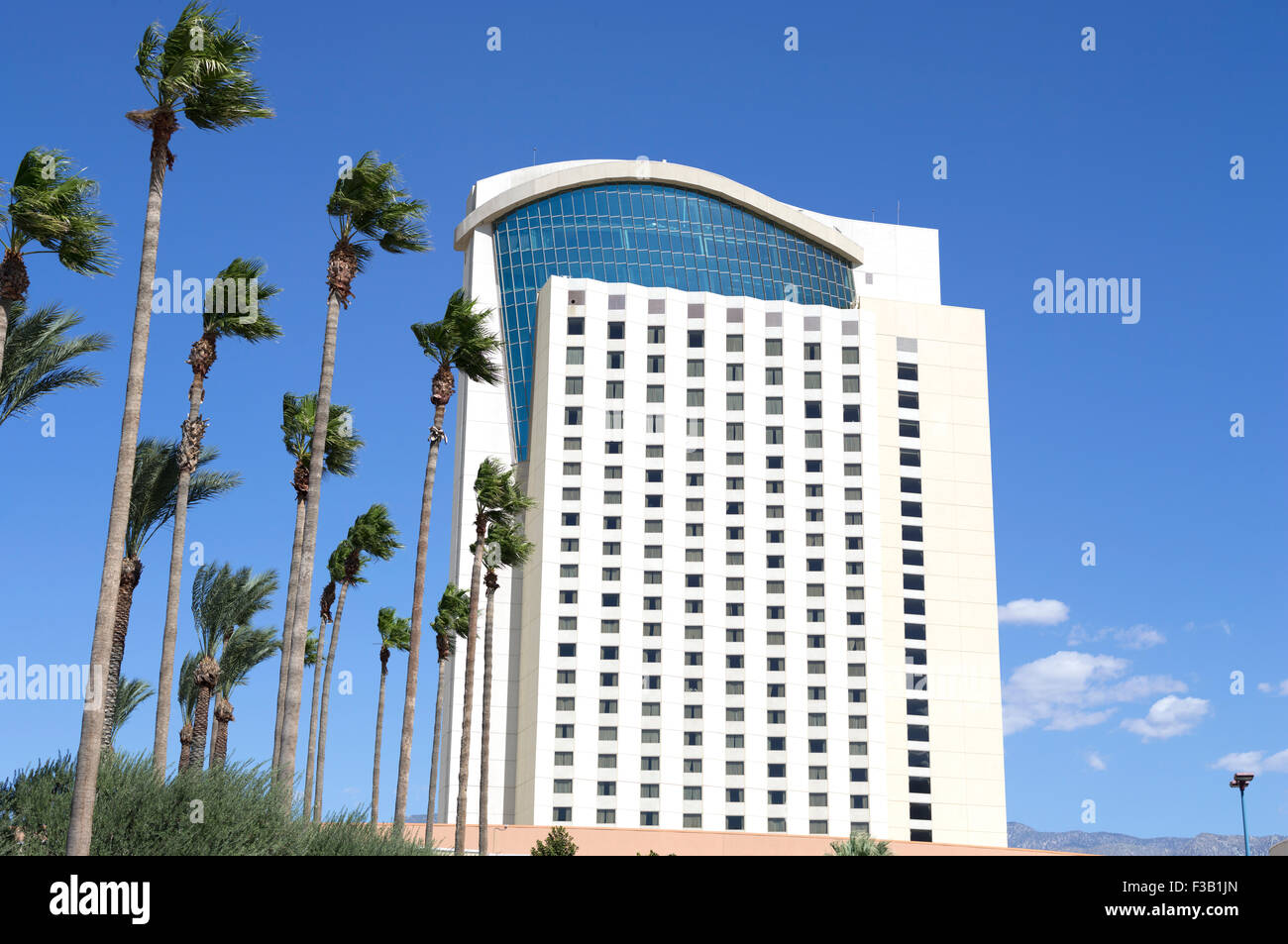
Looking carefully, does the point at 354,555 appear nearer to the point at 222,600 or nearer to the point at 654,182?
the point at 222,600

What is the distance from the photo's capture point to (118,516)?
26703mm

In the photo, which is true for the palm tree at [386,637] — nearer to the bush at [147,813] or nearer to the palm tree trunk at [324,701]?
the palm tree trunk at [324,701]

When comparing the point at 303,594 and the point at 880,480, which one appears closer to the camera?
the point at 303,594

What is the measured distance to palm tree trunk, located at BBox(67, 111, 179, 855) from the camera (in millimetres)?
22484

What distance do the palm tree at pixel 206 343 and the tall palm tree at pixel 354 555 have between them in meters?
20.7

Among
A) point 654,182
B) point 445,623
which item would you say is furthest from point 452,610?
point 654,182

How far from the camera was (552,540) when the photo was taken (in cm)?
10281

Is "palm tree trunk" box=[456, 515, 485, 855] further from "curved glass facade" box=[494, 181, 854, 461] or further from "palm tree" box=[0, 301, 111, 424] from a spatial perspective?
"curved glass facade" box=[494, 181, 854, 461]

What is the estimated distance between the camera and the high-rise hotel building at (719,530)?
99.9 metres

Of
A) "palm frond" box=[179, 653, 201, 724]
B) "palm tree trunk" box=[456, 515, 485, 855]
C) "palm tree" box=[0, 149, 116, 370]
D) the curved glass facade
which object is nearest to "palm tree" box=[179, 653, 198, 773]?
"palm frond" box=[179, 653, 201, 724]

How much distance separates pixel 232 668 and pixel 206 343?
29.8 m

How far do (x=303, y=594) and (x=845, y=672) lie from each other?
240 ft
